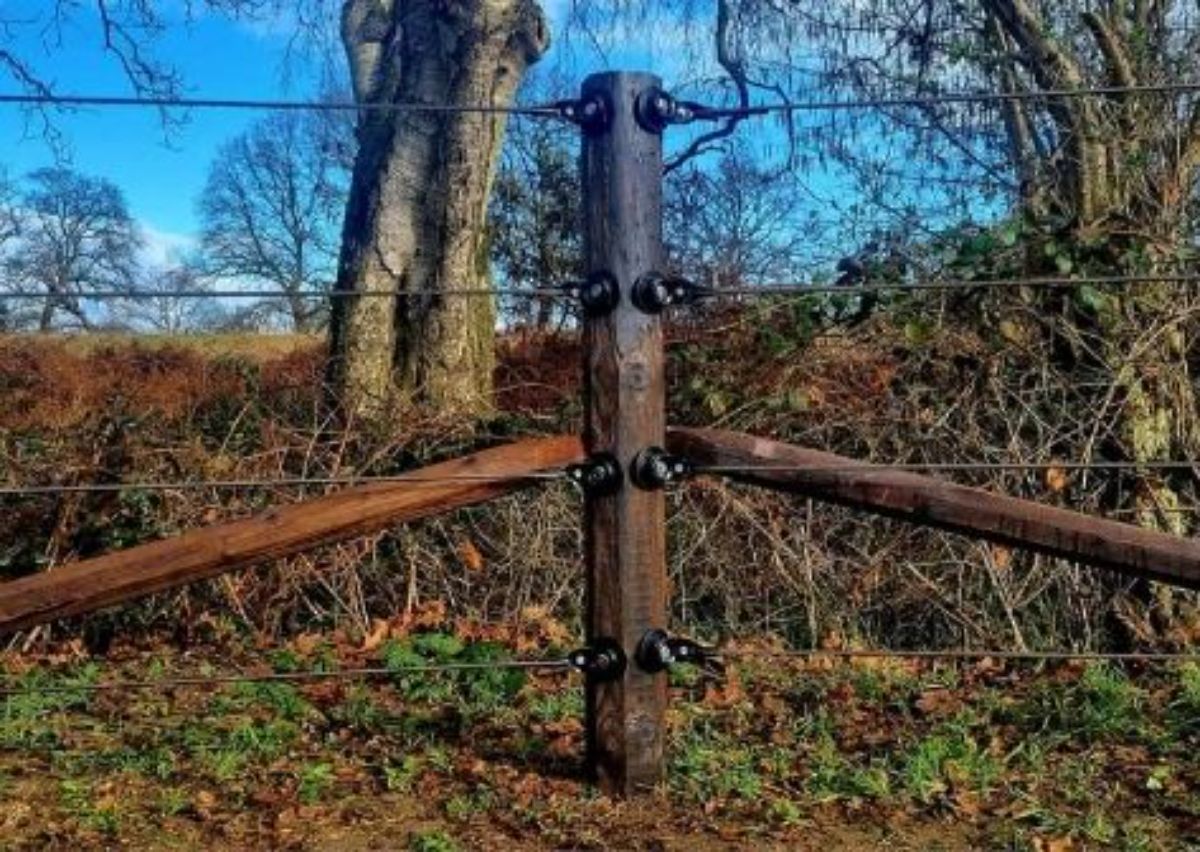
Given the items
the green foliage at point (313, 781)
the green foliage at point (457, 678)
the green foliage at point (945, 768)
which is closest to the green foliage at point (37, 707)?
the green foliage at point (313, 781)

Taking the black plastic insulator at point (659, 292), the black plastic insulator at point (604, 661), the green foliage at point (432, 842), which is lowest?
the green foliage at point (432, 842)

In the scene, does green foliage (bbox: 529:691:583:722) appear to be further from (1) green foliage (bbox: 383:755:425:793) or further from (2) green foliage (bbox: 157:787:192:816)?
(2) green foliage (bbox: 157:787:192:816)

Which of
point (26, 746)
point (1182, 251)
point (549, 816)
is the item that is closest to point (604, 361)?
point (549, 816)

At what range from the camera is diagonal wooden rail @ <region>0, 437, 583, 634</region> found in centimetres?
362

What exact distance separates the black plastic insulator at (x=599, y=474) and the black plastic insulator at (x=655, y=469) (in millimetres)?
43

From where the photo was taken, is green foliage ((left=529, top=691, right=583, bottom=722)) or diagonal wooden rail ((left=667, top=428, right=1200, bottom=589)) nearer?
diagonal wooden rail ((left=667, top=428, right=1200, bottom=589))

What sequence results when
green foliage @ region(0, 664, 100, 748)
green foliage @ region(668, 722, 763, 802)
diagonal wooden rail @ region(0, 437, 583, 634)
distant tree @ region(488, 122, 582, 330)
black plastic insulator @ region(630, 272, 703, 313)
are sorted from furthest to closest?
distant tree @ region(488, 122, 582, 330)
green foliage @ region(0, 664, 100, 748)
green foliage @ region(668, 722, 763, 802)
black plastic insulator @ region(630, 272, 703, 313)
diagonal wooden rail @ region(0, 437, 583, 634)

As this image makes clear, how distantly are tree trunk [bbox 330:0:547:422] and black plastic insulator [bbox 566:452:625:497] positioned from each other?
15.0ft

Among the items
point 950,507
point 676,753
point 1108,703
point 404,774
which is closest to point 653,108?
point 950,507

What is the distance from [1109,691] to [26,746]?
3427 millimetres

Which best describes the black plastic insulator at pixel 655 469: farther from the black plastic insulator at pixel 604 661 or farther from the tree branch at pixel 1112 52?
the tree branch at pixel 1112 52

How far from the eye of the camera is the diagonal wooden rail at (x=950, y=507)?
3.66 m

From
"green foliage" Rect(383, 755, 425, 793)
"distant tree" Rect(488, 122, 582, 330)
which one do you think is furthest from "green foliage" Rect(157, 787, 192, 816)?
"distant tree" Rect(488, 122, 582, 330)

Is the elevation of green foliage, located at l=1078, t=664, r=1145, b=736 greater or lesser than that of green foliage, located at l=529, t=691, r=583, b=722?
lesser
